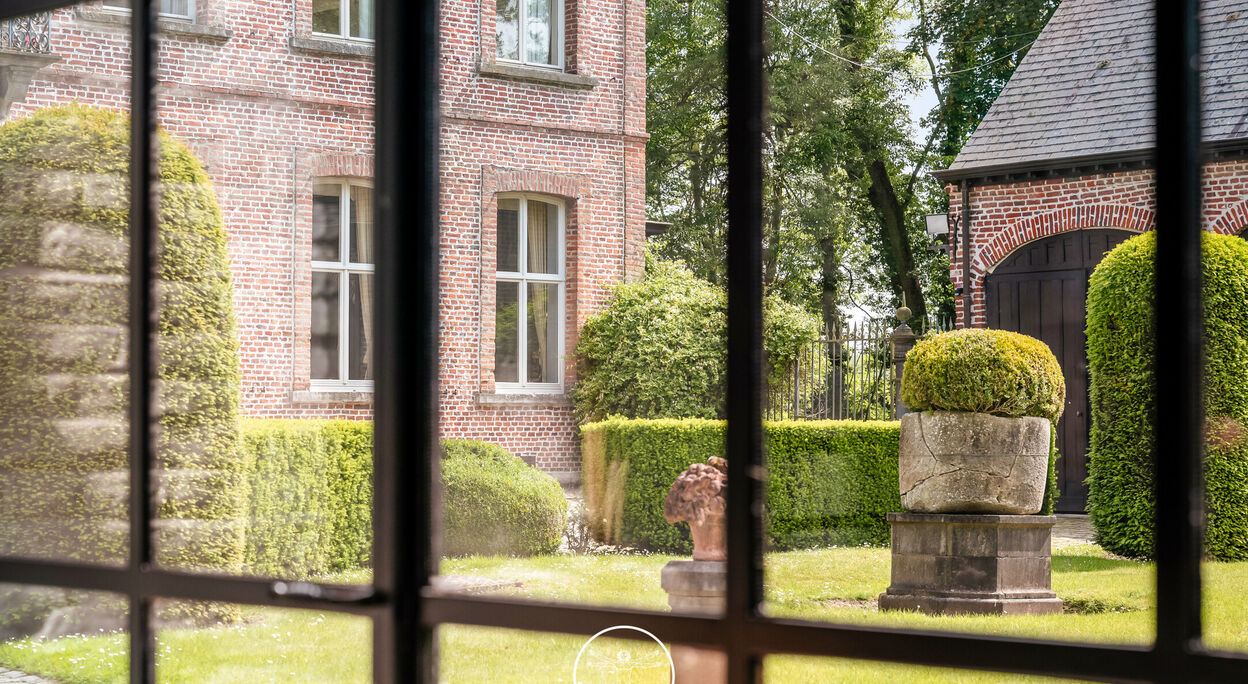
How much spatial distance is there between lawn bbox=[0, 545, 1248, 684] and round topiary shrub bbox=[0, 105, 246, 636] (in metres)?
0.28

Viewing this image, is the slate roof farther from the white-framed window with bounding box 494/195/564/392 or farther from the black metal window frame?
the black metal window frame

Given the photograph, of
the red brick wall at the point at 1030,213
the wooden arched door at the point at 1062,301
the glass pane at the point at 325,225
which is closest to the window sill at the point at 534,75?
the glass pane at the point at 325,225

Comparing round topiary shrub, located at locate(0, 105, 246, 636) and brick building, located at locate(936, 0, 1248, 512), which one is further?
brick building, located at locate(936, 0, 1248, 512)

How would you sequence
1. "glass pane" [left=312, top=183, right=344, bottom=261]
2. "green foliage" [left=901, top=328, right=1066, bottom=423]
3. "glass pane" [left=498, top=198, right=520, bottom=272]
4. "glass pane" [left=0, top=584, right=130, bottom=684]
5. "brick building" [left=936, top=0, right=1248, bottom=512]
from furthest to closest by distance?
"brick building" [left=936, top=0, right=1248, bottom=512] → "glass pane" [left=498, top=198, right=520, bottom=272] → "glass pane" [left=312, top=183, right=344, bottom=261] → "green foliage" [left=901, top=328, right=1066, bottom=423] → "glass pane" [left=0, top=584, right=130, bottom=684]

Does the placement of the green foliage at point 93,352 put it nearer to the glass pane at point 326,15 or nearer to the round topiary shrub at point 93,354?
the round topiary shrub at point 93,354

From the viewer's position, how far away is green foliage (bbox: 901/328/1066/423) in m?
3.75

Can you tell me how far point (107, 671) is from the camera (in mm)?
2434

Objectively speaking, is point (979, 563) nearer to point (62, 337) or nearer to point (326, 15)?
point (62, 337)

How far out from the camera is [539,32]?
14.9 ft

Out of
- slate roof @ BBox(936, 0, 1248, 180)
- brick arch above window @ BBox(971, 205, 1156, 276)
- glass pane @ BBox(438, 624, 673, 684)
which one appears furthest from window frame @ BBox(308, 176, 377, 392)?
brick arch above window @ BBox(971, 205, 1156, 276)

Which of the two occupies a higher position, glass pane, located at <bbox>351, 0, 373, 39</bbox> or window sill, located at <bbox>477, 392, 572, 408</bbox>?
glass pane, located at <bbox>351, 0, 373, 39</bbox>

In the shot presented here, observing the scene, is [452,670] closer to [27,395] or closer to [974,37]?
[27,395]

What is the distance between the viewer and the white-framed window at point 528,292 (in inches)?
171

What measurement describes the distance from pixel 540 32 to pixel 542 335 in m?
1.38
